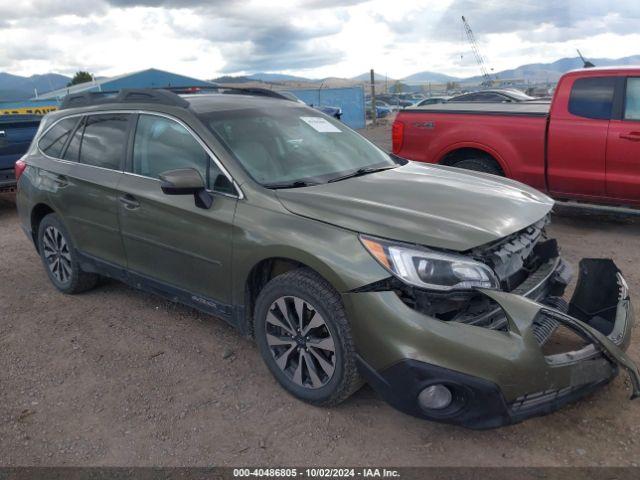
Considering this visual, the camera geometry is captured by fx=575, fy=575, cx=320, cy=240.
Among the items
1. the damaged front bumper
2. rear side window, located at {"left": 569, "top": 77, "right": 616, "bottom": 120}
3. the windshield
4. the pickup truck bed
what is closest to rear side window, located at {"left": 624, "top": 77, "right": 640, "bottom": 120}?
rear side window, located at {"left": 569, "top": 77, "right": 616, "bottom": 120}

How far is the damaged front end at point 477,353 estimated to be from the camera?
262 cm

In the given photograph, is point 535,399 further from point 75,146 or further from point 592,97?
point 592,97

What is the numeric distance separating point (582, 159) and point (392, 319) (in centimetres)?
453

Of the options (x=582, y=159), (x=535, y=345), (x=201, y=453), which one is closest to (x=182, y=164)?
(x=201, y=453)

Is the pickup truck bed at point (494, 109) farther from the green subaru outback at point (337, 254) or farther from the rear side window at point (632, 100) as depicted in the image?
the green subaru outback at point (337, 254)

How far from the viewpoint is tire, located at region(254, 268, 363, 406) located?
2.95m

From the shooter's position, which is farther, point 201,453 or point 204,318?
point 204,318

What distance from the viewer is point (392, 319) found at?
2732 millimetres

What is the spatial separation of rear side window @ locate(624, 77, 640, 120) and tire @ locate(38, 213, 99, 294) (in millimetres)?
5585

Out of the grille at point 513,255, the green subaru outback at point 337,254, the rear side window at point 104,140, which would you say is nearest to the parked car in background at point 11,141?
the green subaru outback at point 337,254

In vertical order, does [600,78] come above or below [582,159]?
above

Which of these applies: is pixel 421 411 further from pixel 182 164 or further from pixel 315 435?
pixel 182 164

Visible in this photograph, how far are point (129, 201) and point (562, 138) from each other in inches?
186

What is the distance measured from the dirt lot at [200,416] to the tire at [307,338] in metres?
0.16
